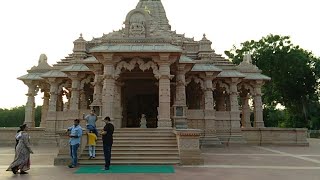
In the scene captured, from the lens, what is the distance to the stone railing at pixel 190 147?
12.0m

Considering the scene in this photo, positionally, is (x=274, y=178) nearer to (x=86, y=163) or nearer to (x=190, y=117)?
(x=86, y=163)

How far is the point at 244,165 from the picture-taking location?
11922 millimetres

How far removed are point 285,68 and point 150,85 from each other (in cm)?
2247

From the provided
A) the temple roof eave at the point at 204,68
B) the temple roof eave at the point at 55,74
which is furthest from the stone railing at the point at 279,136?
the temple roof eave at the point at 55,74

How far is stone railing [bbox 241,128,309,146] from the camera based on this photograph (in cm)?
2356

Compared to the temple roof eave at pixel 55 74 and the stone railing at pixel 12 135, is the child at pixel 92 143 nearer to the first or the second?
the stone railing at pixel 12 135

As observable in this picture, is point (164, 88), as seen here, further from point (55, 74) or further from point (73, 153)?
point (55, 74)

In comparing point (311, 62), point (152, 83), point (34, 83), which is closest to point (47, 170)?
point (152, 83)

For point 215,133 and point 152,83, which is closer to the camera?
point 215,133

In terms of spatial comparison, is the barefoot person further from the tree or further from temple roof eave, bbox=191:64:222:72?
the tree

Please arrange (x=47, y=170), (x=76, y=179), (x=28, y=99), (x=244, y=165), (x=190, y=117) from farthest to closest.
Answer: (x=28, y=99) < (x=190, y=117) < (x=244, y=165) < (x=47, y=170) < (x=76, y=179)

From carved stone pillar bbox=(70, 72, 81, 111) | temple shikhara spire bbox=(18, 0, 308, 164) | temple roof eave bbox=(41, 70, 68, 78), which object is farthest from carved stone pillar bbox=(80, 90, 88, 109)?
temple roof eave bbox=(41, 70, 68, 78)

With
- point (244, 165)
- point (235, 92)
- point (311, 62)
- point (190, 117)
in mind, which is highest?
point (311, 62)

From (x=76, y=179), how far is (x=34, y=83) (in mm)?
19185
